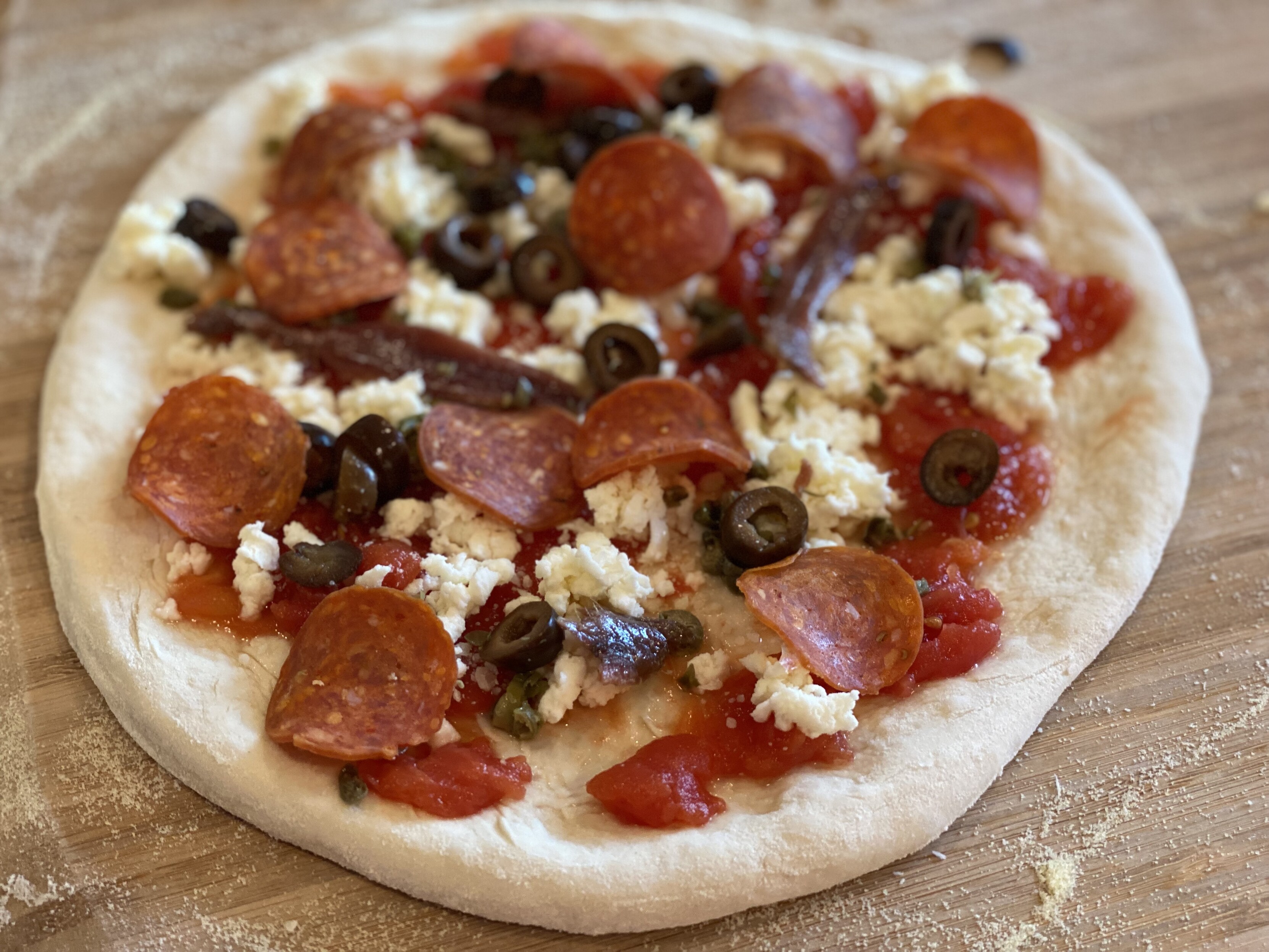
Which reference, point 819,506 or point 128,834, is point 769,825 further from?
point 128,834

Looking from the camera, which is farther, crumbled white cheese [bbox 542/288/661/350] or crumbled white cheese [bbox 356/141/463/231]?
crumbled white cheese [bbox 356/141/463/231]

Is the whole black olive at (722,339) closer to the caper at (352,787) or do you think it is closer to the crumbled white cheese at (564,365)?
the crumbled white cheese at (564,365)

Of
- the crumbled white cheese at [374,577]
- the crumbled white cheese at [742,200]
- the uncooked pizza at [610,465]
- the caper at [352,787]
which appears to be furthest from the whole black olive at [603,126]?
the caper at [352,787]

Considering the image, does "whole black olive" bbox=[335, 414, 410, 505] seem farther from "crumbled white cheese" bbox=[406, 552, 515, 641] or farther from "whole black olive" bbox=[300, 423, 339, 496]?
"crumbled white cheese" bbox=[406, 552, 515, 641]

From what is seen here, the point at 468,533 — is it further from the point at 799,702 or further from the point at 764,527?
the point at 799,702

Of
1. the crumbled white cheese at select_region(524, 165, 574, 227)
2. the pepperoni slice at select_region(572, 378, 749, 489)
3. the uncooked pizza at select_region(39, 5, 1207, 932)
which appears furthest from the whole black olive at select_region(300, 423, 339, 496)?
the crumbled white cheese at select_region(524, 165, 574, 227)

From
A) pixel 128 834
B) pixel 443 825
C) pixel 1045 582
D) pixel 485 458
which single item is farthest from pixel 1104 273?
pixel 128 834

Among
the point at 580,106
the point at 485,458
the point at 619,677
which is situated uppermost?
the point at 580,106
